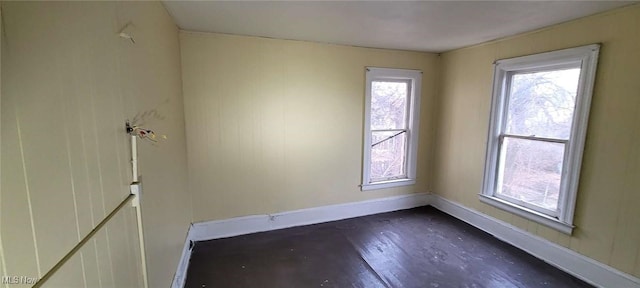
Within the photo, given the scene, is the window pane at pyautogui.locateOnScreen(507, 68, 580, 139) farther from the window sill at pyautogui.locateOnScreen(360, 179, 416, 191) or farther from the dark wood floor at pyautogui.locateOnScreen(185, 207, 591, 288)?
the window sill at pyautogui.locateOnScreen(360, 179, 416, 191)

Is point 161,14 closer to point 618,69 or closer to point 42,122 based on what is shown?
point 42,122

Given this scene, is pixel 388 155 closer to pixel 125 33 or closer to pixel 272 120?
pixel 272 120

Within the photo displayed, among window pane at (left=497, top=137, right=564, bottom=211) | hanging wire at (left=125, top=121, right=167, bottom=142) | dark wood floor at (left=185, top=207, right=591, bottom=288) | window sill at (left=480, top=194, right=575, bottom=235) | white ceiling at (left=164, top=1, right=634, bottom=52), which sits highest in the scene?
white ceiling at (left=164, top=1, right=634, bottom=52)

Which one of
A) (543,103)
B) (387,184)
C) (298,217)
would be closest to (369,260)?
(298,217)

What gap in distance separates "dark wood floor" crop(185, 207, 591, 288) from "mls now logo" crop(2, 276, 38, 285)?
189cm

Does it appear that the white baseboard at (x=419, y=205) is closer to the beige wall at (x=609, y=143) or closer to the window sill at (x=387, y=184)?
the beige wall at (x=609, y=143)

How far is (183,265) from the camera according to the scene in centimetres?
247

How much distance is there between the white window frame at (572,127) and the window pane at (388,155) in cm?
109

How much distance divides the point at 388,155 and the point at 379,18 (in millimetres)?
2079

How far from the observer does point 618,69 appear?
219cm

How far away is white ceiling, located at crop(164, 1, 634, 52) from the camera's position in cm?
206

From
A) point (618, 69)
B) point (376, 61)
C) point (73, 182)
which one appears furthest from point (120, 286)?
point (618, 69)

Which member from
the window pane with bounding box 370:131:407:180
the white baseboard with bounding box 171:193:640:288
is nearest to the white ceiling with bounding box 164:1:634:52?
the window pane with bounding box 370:131:407:180

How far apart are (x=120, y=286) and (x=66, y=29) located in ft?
3.27
